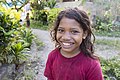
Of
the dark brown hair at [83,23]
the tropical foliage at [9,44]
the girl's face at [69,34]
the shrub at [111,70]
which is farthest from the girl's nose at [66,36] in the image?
the tropical foliage at [9,44]

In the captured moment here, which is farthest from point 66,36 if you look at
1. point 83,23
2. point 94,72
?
point 94,72

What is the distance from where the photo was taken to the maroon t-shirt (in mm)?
1686

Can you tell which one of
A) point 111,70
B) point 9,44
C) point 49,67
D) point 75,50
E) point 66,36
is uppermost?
point 66,36

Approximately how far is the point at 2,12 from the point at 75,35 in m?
3.66

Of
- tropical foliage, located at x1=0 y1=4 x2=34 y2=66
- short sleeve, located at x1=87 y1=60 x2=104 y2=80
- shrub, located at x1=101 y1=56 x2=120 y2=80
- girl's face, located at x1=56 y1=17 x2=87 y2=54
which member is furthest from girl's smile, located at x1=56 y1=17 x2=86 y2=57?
tropical foliage, located at x1=0 y1=4 x2=34 y2=66

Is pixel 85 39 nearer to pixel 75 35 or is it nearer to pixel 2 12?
pixel 75 35

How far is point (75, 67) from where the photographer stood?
1740 millimetres

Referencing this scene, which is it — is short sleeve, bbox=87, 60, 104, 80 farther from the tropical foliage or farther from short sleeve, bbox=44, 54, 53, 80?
the tropical foliage

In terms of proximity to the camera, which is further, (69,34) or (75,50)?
(75,50)

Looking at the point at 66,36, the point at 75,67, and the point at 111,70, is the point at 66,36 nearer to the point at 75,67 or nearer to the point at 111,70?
the point at 75,67

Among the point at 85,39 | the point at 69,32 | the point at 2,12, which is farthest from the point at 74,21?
the point at 2,12

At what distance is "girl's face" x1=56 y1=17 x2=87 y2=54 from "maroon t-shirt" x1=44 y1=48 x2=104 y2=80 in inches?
3.7

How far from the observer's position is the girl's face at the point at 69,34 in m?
1.70

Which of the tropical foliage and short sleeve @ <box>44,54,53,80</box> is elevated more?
short sleeve @ <box>44,54,53,80</box>
